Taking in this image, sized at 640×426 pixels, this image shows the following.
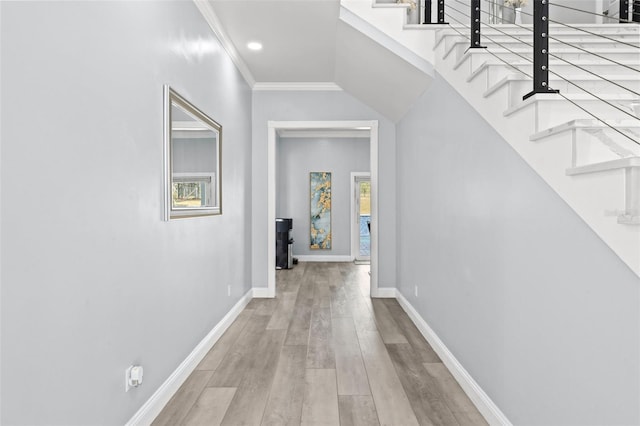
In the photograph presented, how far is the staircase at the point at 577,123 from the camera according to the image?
1160mm

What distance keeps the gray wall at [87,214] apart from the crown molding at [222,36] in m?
0.37

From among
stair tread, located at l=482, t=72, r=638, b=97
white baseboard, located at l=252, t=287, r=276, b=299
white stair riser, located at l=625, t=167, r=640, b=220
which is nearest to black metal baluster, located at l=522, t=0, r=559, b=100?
stair tread, located at l=482, t=72, r=638, b=97

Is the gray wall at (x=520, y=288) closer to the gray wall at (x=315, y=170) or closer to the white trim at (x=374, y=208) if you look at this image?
the white trim at (x=374, y=208)

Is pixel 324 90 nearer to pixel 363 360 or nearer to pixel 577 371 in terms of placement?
pixel 363 360

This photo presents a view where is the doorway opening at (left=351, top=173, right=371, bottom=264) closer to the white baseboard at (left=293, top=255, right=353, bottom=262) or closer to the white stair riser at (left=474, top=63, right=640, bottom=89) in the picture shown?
the white baseboard at (left=293, top=255, right=353, bottom=262)

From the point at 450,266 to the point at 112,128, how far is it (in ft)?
7.23

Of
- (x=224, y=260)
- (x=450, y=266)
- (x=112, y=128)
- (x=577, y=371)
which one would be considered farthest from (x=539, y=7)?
(x=224, y=260)

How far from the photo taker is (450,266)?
2727 mm

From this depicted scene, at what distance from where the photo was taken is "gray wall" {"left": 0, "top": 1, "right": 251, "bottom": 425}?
3.84 feet

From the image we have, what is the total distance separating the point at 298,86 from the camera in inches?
190

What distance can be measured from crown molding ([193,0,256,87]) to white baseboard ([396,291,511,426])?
119 inches

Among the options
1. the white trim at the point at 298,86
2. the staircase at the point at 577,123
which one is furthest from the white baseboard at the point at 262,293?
the staircase at the point at 577,123

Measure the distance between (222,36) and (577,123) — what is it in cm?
294

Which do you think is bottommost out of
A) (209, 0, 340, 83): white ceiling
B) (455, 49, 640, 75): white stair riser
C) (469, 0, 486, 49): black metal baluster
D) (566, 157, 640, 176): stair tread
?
(566, 157, 640, 176): stair tread
